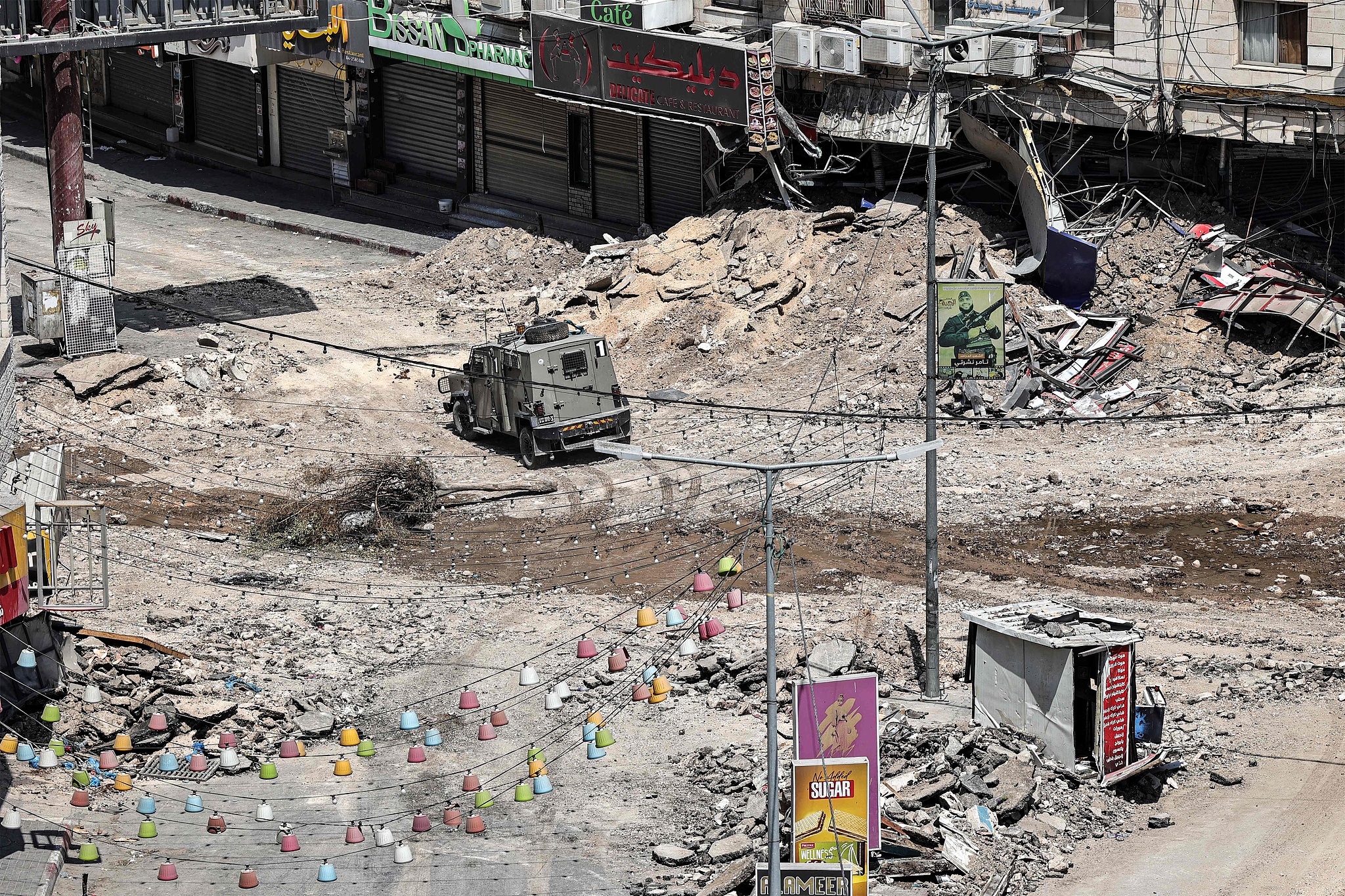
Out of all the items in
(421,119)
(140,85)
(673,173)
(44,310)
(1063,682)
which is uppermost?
(140,85)

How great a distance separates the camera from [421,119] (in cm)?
4841

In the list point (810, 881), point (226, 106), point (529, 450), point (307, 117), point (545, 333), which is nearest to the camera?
point (810, 881)

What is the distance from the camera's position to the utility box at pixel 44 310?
36.6 metres

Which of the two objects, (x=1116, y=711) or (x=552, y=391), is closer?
(x=1116, y=711)

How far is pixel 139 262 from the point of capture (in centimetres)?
4422

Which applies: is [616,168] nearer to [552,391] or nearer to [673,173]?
[673,173]

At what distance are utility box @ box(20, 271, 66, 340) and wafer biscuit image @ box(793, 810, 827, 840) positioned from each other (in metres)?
21.9

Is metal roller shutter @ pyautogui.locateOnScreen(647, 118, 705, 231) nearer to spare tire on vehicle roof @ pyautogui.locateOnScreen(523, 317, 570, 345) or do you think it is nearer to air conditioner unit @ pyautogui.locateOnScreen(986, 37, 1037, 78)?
air conditioner unit @ pyautogui.locateOnScreen(986, 37, 1037, 78)

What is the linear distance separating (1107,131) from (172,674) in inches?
790

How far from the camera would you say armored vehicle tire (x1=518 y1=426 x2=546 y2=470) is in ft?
107

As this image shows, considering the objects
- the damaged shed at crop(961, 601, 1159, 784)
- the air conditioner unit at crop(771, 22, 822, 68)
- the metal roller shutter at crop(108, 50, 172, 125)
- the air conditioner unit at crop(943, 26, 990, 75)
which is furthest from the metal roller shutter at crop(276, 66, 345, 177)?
the damaged shed at crop(961, 601, 1159, 784)

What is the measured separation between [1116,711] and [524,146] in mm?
26854

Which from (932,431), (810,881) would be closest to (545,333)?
(932,431)

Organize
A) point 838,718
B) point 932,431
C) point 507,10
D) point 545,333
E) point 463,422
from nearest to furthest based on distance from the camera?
point 838,718, point 932,431, point 545,333, point 463,422, point 507,10
